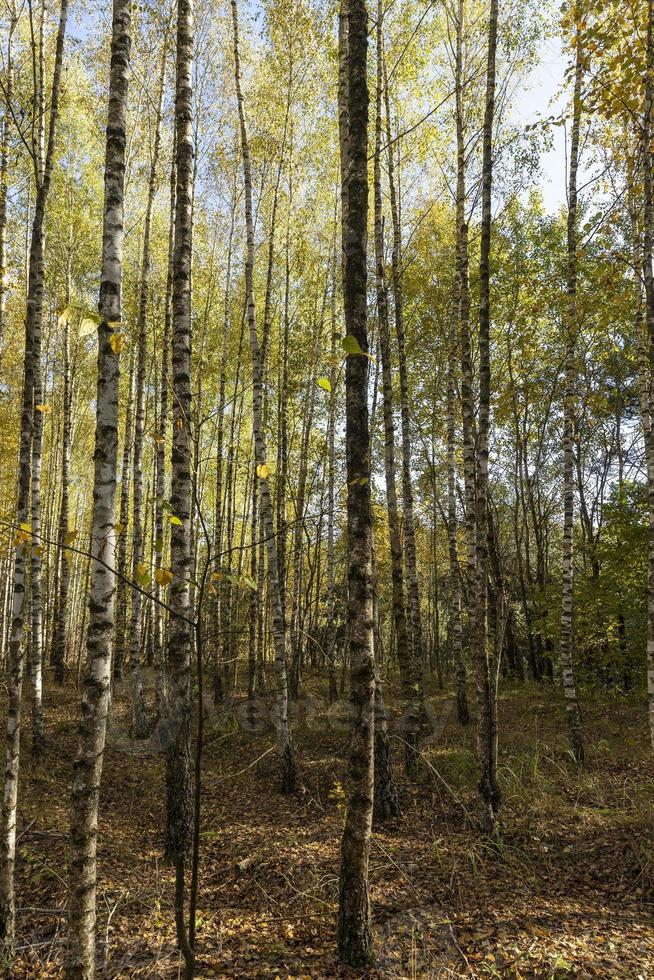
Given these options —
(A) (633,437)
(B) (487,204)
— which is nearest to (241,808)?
(B) (487,204)

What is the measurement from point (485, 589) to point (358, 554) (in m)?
2.65

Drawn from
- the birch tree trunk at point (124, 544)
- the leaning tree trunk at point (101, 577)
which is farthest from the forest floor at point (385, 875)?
the birch tree trunk at point (124, 544)

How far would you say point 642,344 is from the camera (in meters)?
6.94

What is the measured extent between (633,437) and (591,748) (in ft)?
40.3

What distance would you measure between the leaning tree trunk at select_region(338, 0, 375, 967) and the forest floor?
18.4 inches

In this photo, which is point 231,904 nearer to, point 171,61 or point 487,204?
point 487,204

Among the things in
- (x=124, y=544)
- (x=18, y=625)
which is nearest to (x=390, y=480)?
(x=18, y=625)

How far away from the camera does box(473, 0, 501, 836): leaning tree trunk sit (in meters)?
5.57

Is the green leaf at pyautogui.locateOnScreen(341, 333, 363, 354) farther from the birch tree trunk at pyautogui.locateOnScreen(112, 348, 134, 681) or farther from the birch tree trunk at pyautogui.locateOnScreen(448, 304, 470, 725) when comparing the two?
the birch tree trunk at pyautogui.locateOnScreen(112, 348, 134, 681)

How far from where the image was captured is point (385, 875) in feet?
16.0

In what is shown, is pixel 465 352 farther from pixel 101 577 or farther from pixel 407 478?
pixel 101 577

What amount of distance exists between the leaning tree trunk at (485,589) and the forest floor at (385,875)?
1.47ft

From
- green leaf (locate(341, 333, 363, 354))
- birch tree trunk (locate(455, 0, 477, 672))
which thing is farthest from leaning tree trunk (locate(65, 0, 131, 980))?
birch tree trunk (locate(455, 0, 477, 672))

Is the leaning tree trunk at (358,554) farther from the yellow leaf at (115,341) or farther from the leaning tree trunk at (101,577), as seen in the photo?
the yellow leaf at (115,341)
